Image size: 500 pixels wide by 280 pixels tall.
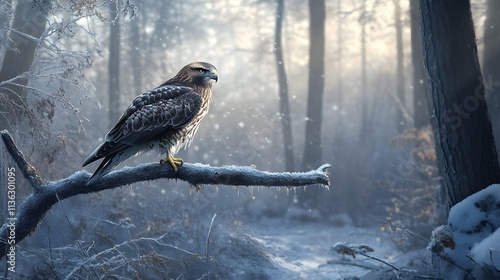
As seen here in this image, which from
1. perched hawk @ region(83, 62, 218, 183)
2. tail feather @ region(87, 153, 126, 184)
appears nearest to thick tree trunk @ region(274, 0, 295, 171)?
perched hawk @ region(83, 62, 218, 183)

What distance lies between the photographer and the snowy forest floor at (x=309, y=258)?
9.66 m

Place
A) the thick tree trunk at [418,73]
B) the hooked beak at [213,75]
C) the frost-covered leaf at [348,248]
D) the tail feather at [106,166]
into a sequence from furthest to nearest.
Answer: the thick tree trunk at [418,73], the hooked beak at [213,75], the frost-covered leaf at [348,248], the tail feather at [106,166]

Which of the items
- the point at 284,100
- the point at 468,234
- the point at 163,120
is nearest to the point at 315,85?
the point at 284,100

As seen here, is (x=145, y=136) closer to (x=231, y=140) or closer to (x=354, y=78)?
(x=231, y=140)

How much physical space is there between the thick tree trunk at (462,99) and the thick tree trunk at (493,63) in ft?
20.5

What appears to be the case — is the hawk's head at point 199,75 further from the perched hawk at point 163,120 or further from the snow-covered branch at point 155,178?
the snow-covered branch at point 155,178

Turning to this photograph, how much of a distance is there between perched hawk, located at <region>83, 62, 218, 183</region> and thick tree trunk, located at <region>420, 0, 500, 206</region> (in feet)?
9.12

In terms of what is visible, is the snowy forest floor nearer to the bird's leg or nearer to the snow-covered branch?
the snow-covered branch

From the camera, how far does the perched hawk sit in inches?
215

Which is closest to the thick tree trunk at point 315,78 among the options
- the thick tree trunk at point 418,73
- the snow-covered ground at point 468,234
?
the thick tree trunk at point 418,73

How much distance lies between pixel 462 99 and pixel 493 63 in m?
7.08

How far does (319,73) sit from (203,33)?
320 inches

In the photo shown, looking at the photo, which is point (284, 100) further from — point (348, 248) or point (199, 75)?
point (348, 248)

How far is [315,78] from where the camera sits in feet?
65.9
